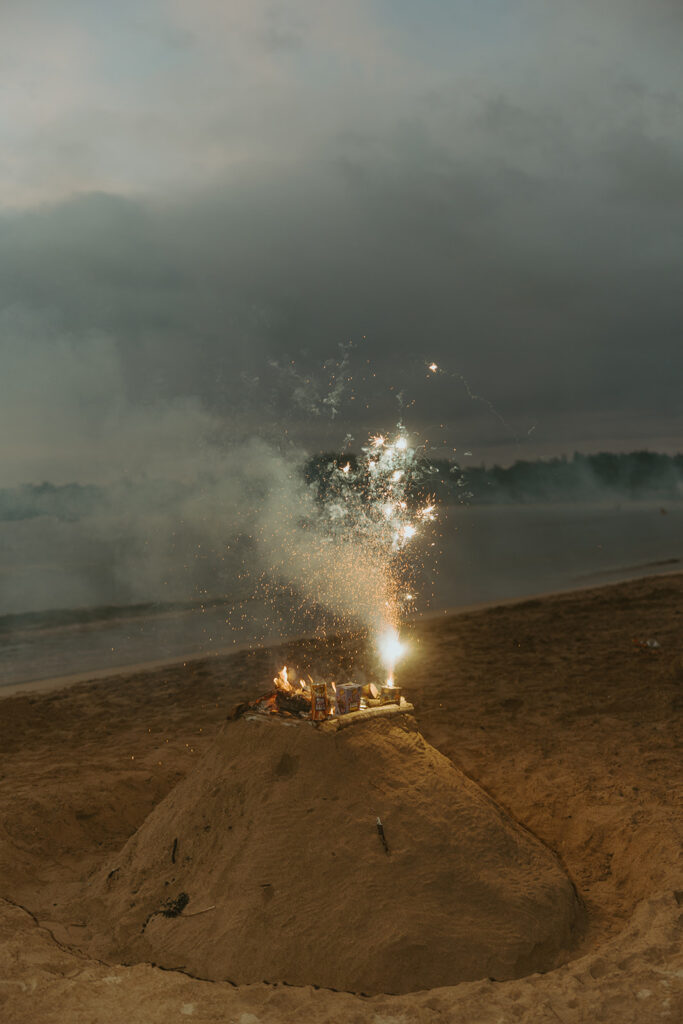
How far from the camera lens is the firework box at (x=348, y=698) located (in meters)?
5.39

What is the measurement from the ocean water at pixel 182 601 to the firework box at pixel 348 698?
10285 mm

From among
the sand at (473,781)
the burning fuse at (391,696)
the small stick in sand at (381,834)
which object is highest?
the burning fuse at (391,696)

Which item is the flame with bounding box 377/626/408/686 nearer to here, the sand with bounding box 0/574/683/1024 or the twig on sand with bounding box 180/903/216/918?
the sand with bounding box 0/574/683/1024

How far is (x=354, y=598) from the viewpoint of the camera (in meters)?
24.4

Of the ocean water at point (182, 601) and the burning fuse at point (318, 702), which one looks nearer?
the burning fuse at point (318, 702)

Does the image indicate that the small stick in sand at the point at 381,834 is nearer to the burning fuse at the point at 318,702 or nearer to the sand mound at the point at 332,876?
the sand mound at the point at 332,876

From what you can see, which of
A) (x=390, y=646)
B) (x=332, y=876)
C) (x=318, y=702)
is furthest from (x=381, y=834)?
(x=390, y=646)

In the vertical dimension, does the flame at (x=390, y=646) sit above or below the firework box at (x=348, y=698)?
below

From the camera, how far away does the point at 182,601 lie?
25734mm

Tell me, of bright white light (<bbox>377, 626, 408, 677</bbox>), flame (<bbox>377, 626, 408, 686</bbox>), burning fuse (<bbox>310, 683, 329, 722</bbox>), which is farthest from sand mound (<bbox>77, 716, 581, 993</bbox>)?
bright white light (<bbox>377, 626, 408, 677</bbox>)

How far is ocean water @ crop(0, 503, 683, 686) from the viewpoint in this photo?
54.7 feet

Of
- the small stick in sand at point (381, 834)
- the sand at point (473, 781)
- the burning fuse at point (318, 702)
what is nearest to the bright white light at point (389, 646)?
the sand at point (473, 781)

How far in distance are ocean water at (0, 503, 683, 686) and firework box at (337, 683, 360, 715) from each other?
10285 millimetres

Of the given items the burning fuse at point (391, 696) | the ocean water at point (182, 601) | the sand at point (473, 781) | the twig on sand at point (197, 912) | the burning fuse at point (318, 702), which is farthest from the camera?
the ocean water at point (182, 601)
